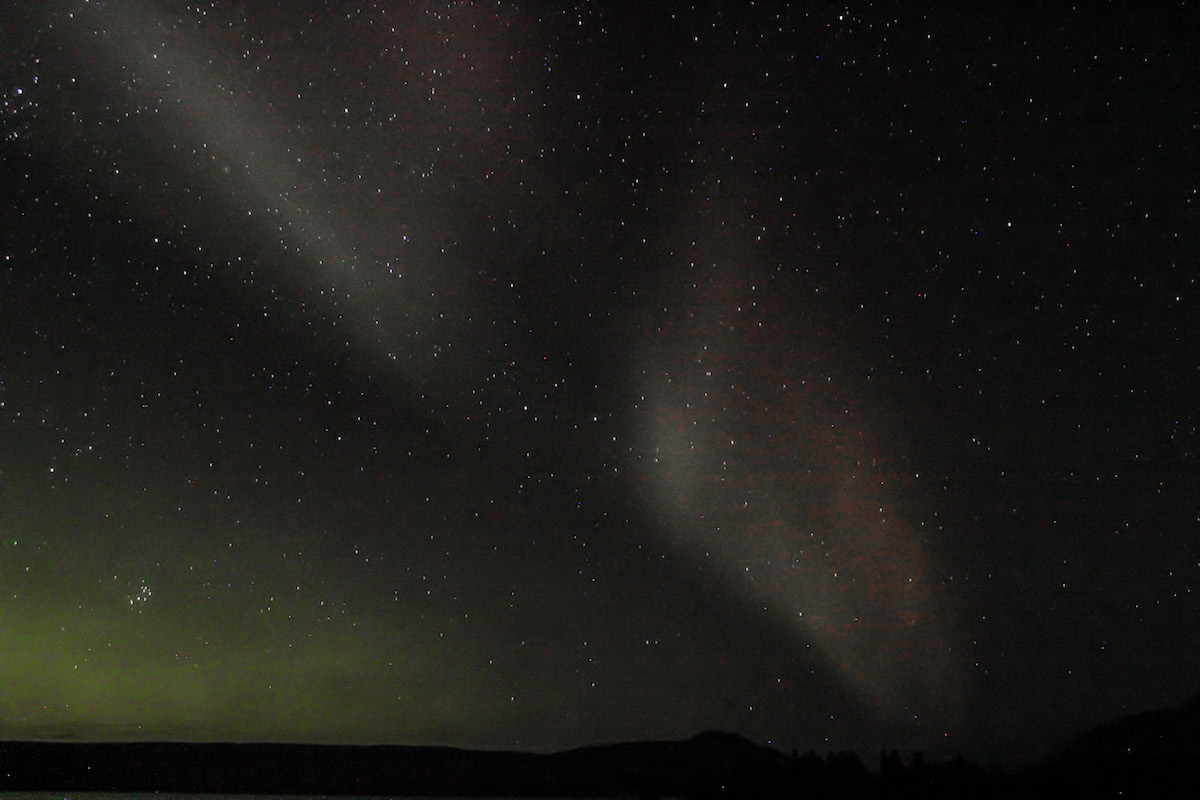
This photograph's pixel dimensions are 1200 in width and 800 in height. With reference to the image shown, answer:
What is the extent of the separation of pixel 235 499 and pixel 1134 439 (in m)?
0.75

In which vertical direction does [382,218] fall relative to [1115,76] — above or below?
below

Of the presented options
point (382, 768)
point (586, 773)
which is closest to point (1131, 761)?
point (586, 773)

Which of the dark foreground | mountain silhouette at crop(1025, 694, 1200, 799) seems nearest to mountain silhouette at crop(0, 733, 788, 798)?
the dark foreground

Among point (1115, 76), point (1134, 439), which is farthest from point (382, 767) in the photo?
point (1115, 76)

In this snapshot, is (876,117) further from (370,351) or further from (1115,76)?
(370,351)

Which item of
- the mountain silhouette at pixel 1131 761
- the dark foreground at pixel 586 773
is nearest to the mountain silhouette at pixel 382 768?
the dark foreground at pixel 586 773

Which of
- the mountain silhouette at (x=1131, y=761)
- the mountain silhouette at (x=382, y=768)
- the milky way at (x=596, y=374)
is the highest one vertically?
the milky way at (x=596, y=374)

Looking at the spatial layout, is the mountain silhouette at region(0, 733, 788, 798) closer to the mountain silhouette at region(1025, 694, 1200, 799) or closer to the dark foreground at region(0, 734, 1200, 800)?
the dark foreground at region(0, 734, 1200, 800)

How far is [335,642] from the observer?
2.08 ft

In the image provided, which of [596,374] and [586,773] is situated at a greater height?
[596,374]

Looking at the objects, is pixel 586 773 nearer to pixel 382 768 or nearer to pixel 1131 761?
pixel 382 768

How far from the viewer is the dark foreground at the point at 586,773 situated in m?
0.63

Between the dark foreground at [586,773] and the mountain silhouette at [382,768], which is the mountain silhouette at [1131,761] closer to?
the dark foreground at [586,773]

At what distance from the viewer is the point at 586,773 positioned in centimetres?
64
